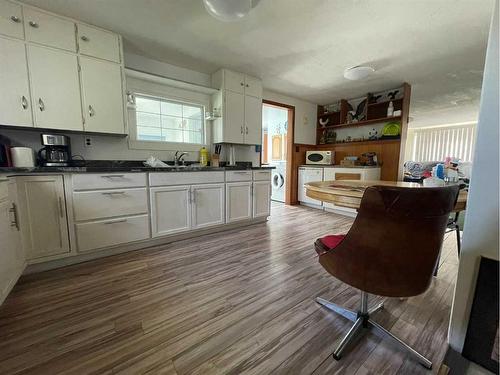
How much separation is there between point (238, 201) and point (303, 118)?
108 inches

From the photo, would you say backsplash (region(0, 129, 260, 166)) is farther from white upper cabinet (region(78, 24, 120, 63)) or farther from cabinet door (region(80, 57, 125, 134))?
white upper cabinet (region(78, 24, 120, 63))

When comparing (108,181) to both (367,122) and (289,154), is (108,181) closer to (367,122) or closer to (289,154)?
(289,154)

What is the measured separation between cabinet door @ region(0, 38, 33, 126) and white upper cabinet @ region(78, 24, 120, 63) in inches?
17.9

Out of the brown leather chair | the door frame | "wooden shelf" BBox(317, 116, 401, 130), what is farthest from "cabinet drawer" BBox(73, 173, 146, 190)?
"wooden shelf" BBox(317, 116, 401, 130)

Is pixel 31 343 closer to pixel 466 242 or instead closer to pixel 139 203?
pixel 139 203

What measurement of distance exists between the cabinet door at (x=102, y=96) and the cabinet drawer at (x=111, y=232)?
973 mm

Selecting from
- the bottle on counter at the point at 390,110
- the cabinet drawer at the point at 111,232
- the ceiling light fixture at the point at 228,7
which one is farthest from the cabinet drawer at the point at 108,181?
the bottle on counter at the point at 390,110

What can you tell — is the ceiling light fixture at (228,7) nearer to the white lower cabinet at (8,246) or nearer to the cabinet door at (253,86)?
the cabinet door at (253,86)

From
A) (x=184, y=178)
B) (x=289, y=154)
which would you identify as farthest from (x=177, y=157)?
(x=289, y=154)

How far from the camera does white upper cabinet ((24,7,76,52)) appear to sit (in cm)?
179

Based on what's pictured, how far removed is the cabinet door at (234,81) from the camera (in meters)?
2.95

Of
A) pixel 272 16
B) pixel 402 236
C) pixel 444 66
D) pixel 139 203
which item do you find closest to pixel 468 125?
pixel 444 66

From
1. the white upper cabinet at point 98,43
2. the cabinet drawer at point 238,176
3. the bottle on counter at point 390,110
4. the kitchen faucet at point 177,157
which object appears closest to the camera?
the white upper cabinet at point 98,43

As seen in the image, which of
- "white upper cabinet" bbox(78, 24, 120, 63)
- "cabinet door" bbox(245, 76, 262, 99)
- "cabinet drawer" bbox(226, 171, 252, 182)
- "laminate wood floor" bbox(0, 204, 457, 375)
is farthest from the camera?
"cabinet door" bbox(245, 76, 262, 99)
